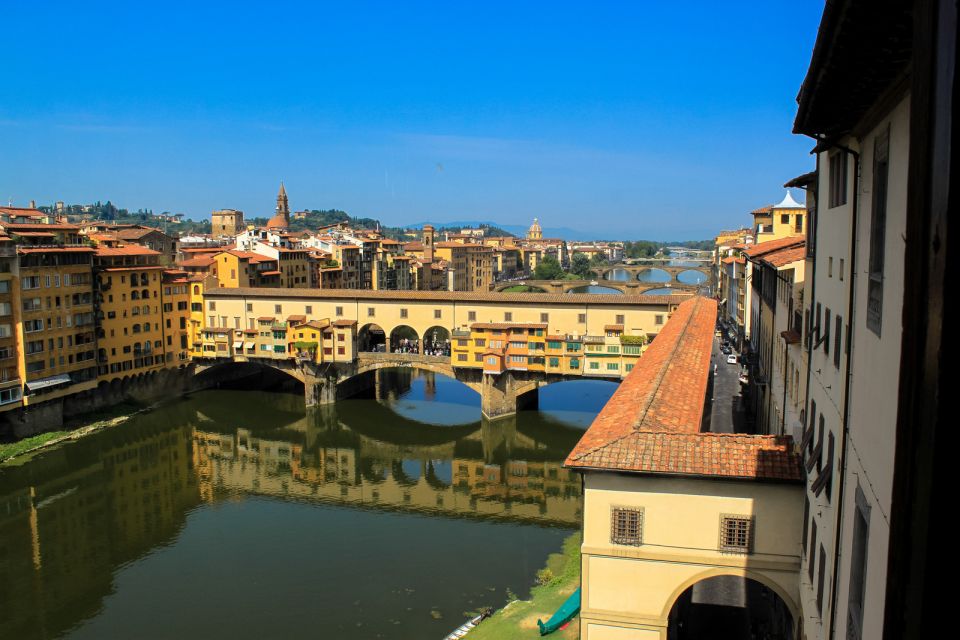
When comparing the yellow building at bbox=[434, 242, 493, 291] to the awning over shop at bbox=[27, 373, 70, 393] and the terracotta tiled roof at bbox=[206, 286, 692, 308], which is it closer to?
the terracotta tiled roof at bbox=[206, 286, 692, 308]

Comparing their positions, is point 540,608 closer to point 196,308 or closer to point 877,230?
point 877,230

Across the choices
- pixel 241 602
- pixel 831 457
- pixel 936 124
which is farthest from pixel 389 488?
pixel 936 124

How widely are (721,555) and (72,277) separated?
3026cm

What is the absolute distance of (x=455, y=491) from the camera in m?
25.6

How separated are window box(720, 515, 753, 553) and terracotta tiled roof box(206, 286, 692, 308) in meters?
25.1

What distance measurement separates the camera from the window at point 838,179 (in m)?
6.13

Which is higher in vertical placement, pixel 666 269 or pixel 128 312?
pixel 666 269

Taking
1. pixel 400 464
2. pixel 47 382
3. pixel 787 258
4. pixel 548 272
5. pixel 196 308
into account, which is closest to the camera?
pixel 787 258

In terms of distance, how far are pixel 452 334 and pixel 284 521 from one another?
14.8 metres

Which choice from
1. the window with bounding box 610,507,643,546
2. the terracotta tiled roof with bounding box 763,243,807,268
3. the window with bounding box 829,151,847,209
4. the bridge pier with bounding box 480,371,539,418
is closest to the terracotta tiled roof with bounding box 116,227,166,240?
the bridge pier with bounding box 480,371,539,418

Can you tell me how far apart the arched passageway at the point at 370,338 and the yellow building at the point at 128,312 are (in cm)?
994

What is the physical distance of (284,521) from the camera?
2230 centimetres

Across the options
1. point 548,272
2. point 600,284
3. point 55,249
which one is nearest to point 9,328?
point 55,249

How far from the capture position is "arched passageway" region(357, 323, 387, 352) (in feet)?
131
